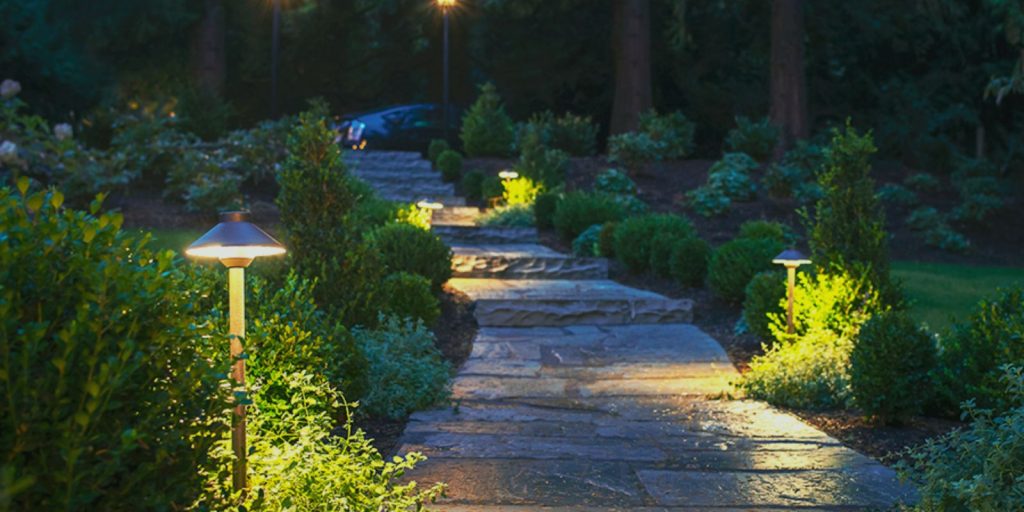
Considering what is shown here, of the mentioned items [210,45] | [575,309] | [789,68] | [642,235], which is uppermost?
[210,45]

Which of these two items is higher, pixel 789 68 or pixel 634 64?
pixel 634 64

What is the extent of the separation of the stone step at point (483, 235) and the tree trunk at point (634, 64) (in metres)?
7.46

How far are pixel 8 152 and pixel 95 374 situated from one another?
1240 centimetres

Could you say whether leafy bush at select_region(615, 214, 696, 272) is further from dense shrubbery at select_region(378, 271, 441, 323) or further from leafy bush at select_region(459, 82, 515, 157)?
leafy bush at select_region(459, 82, 515, 157)

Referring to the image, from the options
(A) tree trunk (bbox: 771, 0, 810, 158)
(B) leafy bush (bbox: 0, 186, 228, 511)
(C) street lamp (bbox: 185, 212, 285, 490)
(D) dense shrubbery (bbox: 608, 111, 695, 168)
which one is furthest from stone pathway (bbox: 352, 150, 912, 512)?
(A) tree trunk (bbox: 771, 0, 810, 158)

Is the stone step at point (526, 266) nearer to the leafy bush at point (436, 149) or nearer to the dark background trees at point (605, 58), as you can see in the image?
the leafy bush at point (436, 149)

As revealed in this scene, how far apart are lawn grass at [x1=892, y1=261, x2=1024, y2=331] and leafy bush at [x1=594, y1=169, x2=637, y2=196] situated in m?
4.52

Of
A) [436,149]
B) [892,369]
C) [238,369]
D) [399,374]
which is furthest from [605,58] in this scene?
[238,369]

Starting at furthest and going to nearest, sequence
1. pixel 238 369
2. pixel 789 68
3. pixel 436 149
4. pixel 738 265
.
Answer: pixel 436 149, pixel 789 68, pixel 738 265, pixel 238 369

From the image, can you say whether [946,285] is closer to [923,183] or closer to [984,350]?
[984,350]

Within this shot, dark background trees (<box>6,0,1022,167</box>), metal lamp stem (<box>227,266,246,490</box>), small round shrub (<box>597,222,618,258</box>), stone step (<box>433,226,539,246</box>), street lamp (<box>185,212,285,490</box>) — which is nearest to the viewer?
metal lamp stem (<box>227,266,246,490</box>)

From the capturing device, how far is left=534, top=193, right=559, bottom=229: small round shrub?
1573cm

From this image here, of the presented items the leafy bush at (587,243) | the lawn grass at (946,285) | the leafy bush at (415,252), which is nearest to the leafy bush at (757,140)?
the lawn grass at (946,285)

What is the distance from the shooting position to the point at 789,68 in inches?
810
